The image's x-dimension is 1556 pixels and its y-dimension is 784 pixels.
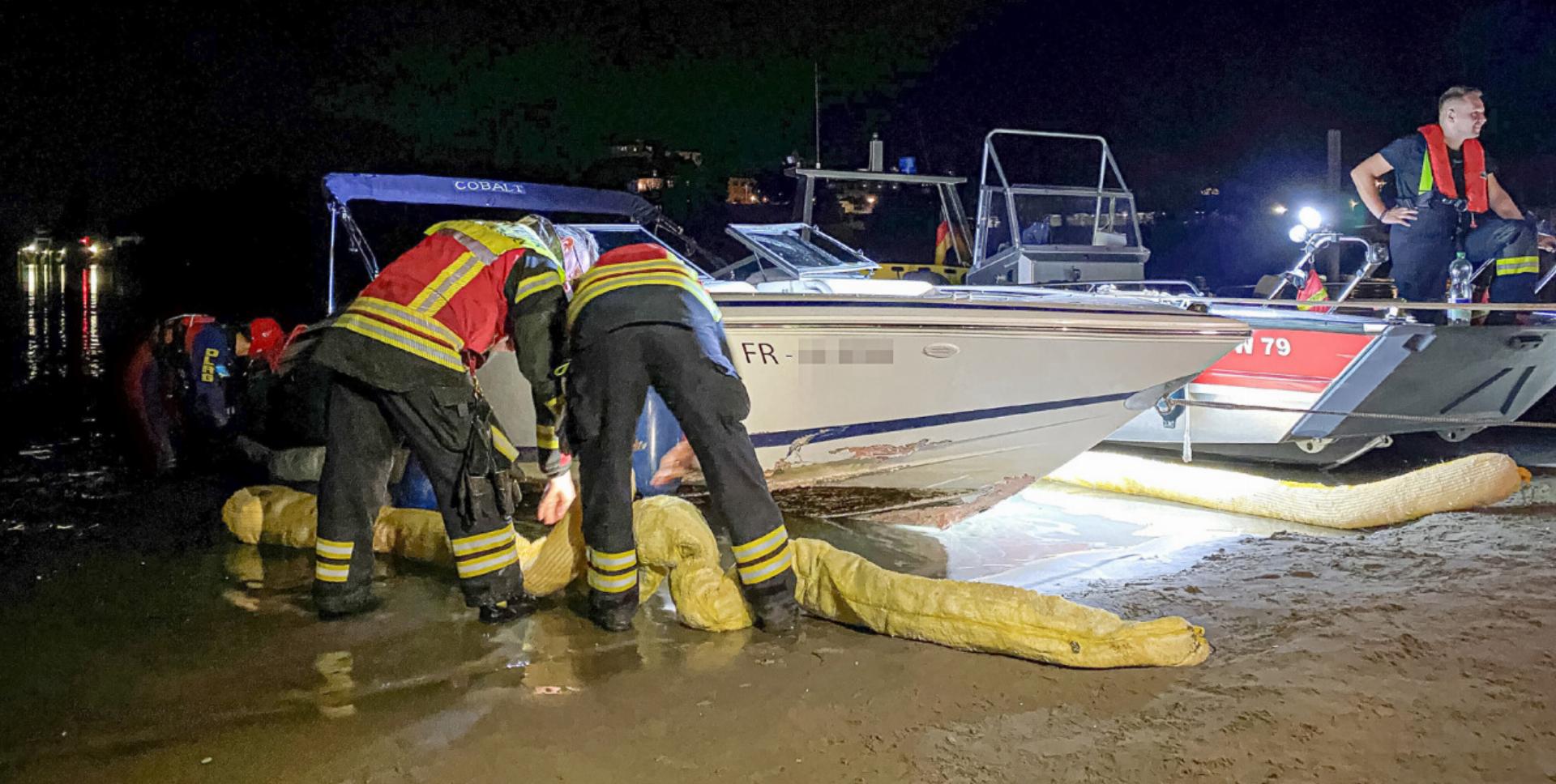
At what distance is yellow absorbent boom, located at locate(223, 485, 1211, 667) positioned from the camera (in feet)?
9.66

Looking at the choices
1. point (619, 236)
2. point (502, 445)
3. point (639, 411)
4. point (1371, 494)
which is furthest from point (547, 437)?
point (1371, 494)

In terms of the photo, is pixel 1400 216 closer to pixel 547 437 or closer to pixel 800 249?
pixel 800 249

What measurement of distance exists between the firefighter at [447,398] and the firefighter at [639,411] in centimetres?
16

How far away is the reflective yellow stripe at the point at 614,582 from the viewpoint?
3.42 meters

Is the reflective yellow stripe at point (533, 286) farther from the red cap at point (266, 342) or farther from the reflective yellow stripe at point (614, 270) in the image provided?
the red cap at point (266, 342)

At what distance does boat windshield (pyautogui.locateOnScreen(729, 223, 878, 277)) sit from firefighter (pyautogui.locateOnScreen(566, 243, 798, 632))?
2.63 meters

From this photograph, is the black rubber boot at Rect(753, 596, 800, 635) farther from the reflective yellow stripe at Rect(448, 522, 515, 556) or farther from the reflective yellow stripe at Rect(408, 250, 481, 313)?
the reflective yellow stripe at Rect(408, 250, 481, 313)

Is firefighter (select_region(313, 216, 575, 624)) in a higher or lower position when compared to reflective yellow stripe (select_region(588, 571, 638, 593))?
higher

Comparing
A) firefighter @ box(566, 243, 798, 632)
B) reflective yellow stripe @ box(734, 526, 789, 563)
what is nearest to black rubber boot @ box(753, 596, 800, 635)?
firefighter @ box(566, 243, 798, 632)

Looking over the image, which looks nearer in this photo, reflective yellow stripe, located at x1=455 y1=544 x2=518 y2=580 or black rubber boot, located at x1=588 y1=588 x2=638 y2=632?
black rubber boot, located at x1=588 y1=588 x2=638 y2=632

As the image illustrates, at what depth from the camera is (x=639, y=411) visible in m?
3.46

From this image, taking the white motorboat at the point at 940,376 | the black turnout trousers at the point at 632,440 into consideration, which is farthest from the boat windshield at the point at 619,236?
the black turnout trousers at the point at 632,440

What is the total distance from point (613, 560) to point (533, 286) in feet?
2.99

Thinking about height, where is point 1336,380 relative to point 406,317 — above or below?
below
